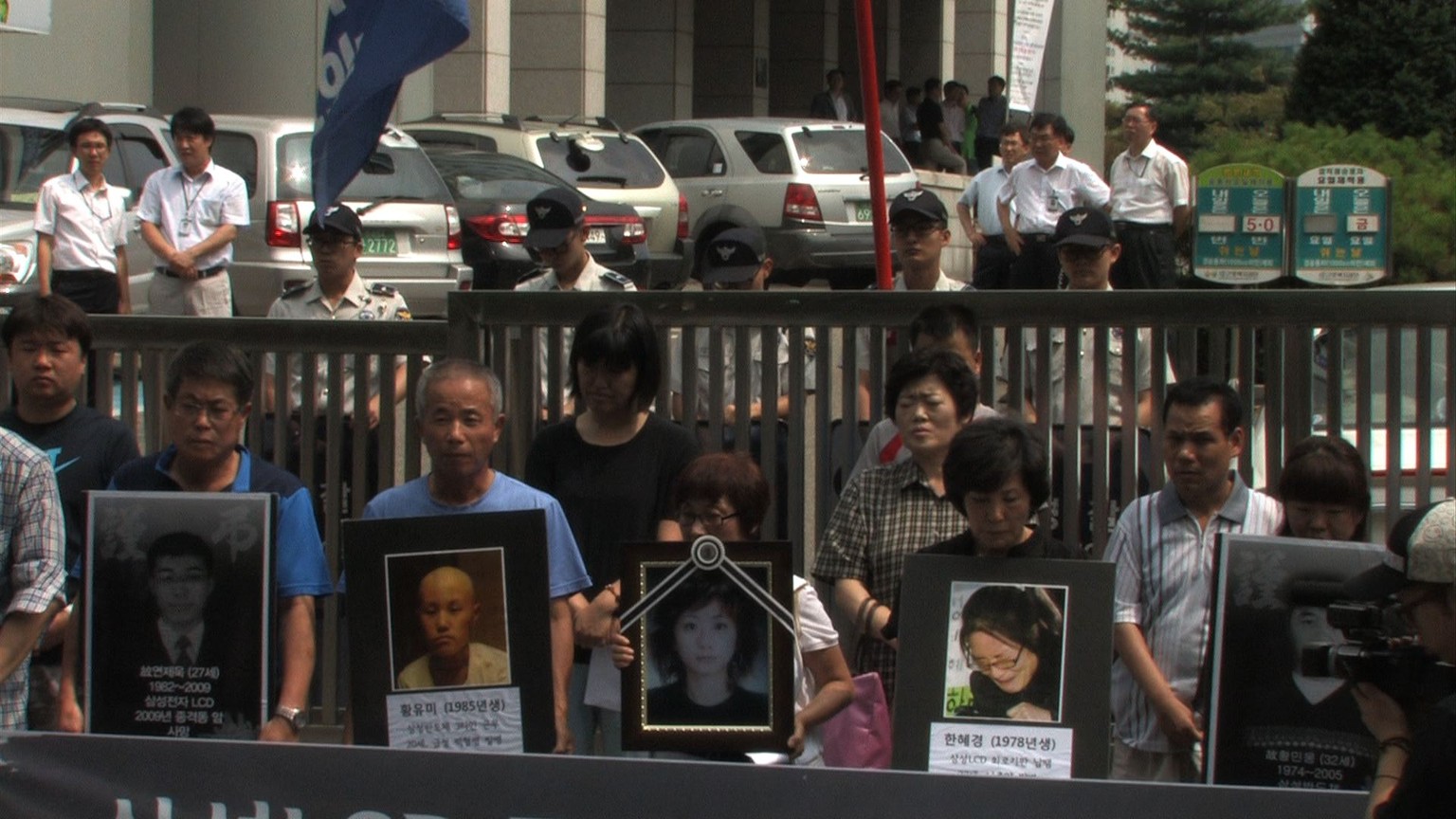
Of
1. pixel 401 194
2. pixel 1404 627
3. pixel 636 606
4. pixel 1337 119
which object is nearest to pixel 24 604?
pixel 636 606

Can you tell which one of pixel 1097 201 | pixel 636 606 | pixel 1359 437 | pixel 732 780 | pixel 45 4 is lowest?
pixel 732 780

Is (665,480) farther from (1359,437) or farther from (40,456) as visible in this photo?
(1359,437)

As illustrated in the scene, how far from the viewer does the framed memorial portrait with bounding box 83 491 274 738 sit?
5.28m

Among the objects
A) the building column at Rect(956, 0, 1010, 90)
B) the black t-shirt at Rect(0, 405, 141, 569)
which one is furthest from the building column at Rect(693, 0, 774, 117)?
the black t-shirt at Rect(0, 405, 141, 569)

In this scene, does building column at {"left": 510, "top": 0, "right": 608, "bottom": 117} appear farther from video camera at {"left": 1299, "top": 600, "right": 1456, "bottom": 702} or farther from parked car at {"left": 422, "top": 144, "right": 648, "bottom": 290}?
video camera at {"left": 1299, "top": 600, "right": 1456, "bottom": 702}

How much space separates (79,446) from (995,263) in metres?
9.15

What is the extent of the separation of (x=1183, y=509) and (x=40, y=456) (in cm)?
298

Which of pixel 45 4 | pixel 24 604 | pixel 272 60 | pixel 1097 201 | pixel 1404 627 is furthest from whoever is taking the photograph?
pixel 272 60

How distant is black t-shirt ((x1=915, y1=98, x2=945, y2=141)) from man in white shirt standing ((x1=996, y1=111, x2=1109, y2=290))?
1929 cm

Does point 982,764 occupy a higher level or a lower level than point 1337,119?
lower

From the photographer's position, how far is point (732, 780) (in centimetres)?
465

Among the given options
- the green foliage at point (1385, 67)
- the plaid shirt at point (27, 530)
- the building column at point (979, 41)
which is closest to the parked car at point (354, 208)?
the plaid shirt at point (27, 530)

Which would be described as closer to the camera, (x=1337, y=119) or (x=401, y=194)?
(x=401, y=194)

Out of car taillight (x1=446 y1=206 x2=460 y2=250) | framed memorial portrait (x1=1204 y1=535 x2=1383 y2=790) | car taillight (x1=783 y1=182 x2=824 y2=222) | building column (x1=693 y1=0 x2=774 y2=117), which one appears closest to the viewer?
framed memorial portrait (x1=1204 y1=535 x2=1383 y2=790)
